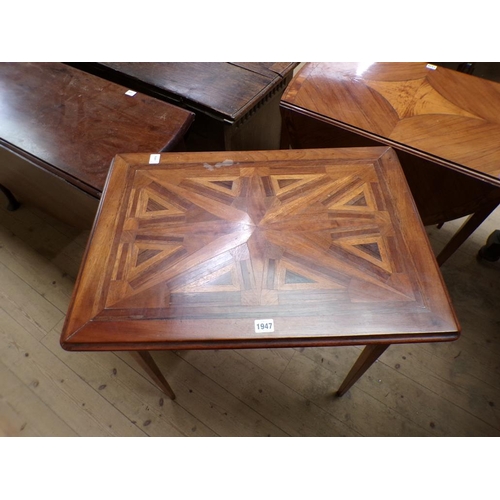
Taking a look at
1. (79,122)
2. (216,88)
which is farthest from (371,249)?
(79,122)

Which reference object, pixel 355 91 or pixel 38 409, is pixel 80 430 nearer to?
pixel 38 409

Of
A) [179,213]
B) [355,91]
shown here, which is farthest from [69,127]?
[355,91]

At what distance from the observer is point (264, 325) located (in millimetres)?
643

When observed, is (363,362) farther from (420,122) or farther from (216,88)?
(216,88)

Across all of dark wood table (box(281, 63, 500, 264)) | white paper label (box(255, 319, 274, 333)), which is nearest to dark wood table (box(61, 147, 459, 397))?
white paper label (box(255, 319, 274, 333))

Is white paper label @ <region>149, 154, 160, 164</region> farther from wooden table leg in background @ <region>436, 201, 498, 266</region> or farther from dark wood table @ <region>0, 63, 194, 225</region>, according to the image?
wooden table leg in background @ <region>436, 201, 498, 266</region>

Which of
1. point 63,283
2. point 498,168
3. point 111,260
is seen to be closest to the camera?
point 111,260

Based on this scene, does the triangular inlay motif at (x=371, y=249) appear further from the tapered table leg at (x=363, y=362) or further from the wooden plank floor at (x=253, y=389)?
the wooden plank floor at (x=253, y=389)

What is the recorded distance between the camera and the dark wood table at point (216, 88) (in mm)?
1149

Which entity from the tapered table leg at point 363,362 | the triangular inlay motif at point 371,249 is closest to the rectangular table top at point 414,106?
the triangular inlay motif at point 371,249

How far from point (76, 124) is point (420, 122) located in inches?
44.7

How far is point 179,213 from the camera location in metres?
0.82

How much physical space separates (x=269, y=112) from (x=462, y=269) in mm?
1095

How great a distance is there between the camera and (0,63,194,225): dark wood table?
1003 millimetres
